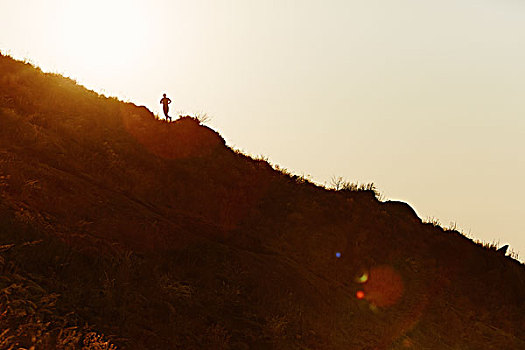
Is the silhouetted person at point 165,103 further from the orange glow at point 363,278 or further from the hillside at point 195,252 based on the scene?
the orange glow at point 363,278

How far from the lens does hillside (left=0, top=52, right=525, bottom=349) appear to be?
32.2 feet

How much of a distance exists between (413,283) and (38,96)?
1669 centimetres

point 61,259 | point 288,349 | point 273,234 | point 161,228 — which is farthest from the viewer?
point 273,234

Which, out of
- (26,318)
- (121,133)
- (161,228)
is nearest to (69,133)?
(121,133)

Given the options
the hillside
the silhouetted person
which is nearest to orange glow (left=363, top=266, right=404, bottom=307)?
the hillside

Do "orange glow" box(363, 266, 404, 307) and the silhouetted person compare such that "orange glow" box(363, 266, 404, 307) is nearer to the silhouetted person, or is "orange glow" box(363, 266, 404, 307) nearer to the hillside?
the hillside

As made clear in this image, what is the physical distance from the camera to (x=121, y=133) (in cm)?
2198

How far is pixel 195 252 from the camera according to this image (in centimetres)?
1430

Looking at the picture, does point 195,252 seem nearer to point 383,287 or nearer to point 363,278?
A: point 363,278

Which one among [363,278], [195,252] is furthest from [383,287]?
[195,252]

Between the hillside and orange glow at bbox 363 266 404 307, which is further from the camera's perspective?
orange glow at bbox 363 266 404 307

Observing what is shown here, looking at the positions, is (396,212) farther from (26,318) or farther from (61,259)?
(26,318)

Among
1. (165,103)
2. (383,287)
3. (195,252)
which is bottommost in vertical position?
(195,252)

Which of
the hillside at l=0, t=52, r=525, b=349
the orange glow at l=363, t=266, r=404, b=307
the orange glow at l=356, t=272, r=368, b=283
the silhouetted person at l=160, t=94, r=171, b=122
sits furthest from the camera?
the silhouetted person at l=160, t=94, r=171, b=122
